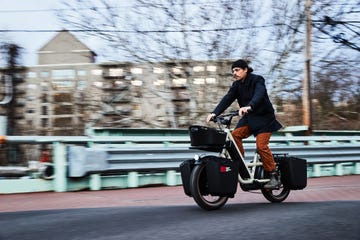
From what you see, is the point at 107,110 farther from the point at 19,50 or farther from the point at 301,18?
the point at 19,50

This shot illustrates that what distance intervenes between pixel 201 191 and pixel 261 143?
1105mm

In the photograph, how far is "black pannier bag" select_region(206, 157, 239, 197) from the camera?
4.96m

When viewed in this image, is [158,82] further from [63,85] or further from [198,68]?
[63,85]

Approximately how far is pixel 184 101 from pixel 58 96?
25.6 ft

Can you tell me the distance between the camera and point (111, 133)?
31.7ft

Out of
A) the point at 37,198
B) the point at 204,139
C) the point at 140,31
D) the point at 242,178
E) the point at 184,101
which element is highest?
the point at 140,31

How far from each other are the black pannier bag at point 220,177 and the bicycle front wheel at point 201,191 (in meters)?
0.12

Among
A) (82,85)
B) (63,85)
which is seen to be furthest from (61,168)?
(63,85)

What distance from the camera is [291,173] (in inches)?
234

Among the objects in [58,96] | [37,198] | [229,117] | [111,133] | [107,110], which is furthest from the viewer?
[58,96]

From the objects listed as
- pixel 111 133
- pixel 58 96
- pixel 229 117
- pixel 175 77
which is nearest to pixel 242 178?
pixel 229 117

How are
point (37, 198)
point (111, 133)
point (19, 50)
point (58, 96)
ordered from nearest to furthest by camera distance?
point (37, 198) → point (111, 133) → point (58, 96) → point (19, 50)

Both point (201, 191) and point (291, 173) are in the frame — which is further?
point (291, 173)

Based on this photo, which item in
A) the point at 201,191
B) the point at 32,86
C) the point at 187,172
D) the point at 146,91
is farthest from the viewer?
the point at 32,86
